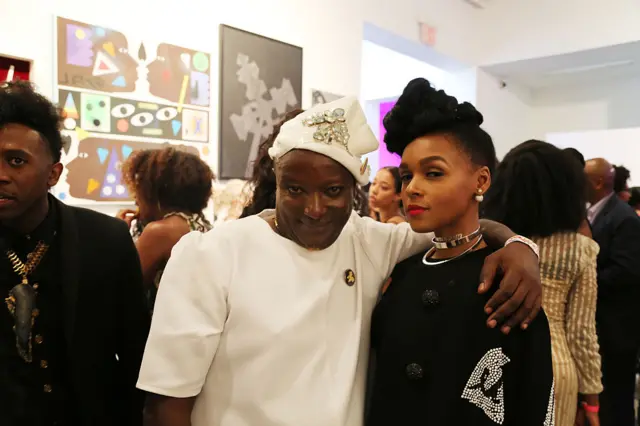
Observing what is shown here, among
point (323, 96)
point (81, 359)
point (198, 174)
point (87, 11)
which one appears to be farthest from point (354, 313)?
point (323, 96)

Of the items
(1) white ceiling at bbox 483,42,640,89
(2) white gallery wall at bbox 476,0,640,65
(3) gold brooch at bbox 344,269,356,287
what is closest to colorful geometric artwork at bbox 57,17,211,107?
(3) gold brooch at bbox 344,269,356,287

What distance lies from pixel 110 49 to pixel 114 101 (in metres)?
0.26

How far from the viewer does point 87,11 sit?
2.63 metres

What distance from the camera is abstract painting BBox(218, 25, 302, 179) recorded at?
130 inches

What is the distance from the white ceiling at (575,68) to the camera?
527cm

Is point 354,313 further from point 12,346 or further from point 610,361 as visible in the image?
point 610,361

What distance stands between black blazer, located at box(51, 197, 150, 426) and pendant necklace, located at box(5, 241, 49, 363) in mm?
75

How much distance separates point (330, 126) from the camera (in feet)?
3.69

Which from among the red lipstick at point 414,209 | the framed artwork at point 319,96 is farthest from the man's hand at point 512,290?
the framed artwork at point 319,96

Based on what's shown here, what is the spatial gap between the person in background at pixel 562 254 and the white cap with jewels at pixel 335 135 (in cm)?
98

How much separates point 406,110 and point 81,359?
39.2 inches

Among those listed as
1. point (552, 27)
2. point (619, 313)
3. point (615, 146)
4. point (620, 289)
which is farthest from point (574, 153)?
point (615, 146)

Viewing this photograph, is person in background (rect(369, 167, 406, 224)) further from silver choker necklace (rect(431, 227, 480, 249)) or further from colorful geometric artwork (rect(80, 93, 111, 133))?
silver choker necklace (rect(431, 227, 480, 249))

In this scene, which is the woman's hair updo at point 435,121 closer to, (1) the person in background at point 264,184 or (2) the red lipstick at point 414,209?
(2) the red lipstick at point 414,209
